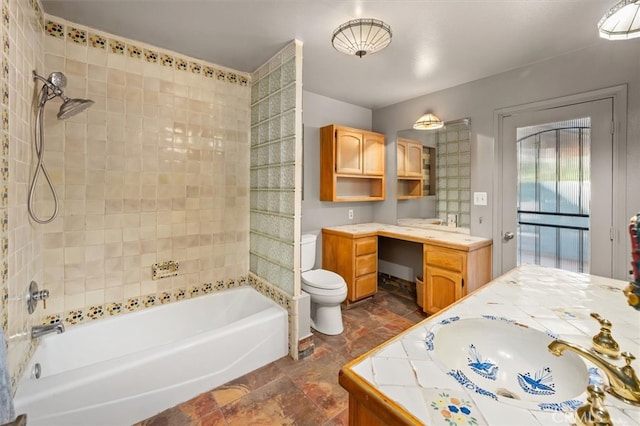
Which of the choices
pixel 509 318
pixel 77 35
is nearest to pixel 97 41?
pixel 77 35

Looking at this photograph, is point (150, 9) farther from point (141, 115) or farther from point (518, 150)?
point (518, 150)

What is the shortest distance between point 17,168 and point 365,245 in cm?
266

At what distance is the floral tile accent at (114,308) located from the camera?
Answer: 6.74 feet

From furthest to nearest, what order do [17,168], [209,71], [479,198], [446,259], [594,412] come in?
[479,198] < [446,259] < [209,71] < [17,168] < [594,412]

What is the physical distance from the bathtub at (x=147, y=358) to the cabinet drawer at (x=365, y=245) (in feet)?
3.63

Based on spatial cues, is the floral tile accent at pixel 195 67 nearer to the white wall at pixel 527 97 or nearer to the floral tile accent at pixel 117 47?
the floral tile accent at pixel 117 47

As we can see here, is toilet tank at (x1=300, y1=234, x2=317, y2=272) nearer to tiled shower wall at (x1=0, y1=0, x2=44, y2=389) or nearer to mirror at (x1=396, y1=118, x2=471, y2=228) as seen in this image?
mirror at (x1=396, y1=118, x2=471, y2=228)

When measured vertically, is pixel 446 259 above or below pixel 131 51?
below

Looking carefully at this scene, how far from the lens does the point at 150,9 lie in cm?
173

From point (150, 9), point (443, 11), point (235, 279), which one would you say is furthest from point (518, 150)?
point (150, 9)

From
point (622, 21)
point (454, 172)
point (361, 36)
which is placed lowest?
point (454, 172)

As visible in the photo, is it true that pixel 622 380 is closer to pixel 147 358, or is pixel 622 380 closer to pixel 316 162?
pixel 147 358

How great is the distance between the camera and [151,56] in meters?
2.16

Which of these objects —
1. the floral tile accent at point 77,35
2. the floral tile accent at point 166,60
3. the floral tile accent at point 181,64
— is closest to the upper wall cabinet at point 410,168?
the floral tile accent at point 181,64
